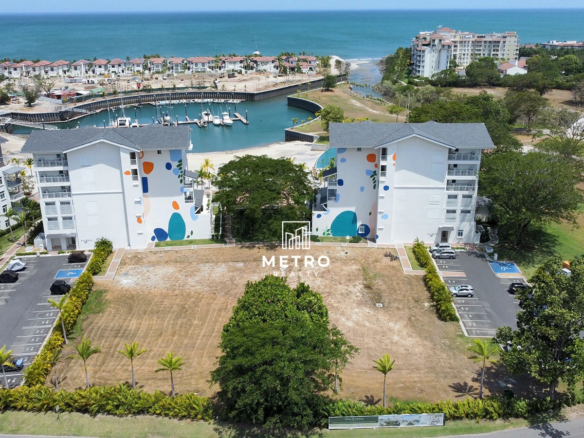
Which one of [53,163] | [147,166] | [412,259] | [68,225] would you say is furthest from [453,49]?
[68,225]

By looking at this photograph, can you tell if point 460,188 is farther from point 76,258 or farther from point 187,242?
point 76,258

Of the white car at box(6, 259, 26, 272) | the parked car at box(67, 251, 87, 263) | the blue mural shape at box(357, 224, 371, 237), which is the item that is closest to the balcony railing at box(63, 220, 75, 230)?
the parked car at box(67, 251, 87, 263)

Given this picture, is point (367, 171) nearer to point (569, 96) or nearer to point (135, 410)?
point (135, 410)

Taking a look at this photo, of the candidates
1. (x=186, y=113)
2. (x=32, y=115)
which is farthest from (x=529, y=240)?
(x=32, y=115)

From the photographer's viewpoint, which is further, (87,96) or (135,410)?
(87,96)

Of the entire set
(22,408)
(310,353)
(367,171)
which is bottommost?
(22,408)

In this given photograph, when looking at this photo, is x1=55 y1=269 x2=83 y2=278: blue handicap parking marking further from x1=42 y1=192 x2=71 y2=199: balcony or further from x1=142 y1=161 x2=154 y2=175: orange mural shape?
x1=142 y1=161 x2=154 y2=175: orange mural shape
